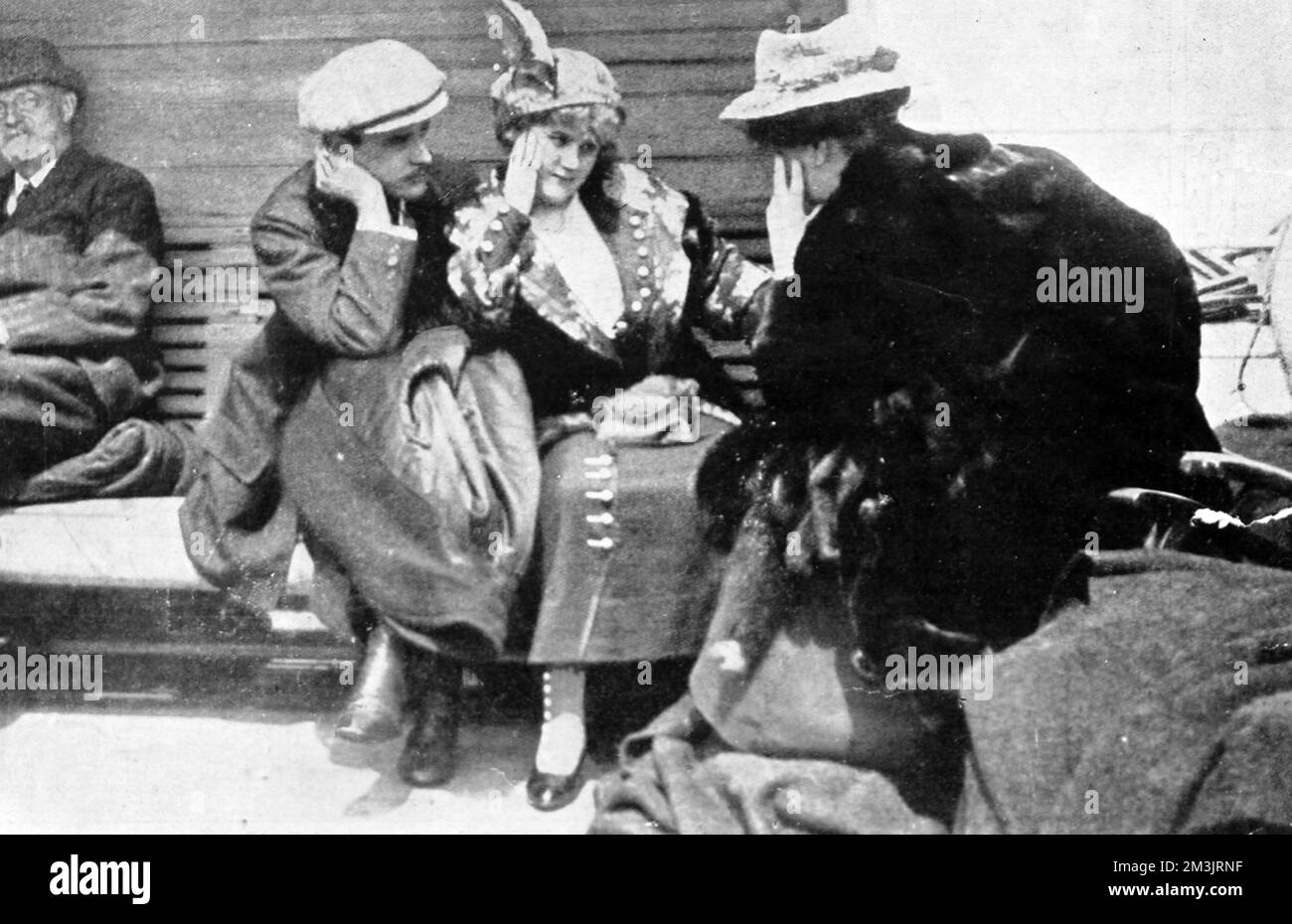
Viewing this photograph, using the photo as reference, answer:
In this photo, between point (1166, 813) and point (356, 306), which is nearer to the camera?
point (1166, 813)

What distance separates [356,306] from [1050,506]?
1.66m

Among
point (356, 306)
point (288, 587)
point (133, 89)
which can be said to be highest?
point (133, 89)

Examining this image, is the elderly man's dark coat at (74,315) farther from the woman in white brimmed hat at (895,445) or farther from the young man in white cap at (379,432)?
the woman in white brimmed hat at (895,445)

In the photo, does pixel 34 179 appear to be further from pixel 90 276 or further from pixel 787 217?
pixel 787 217

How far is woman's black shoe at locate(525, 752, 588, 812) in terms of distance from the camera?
453 cm

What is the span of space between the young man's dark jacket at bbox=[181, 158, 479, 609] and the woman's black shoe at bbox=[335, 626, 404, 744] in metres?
0.29

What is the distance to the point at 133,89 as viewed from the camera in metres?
4.96

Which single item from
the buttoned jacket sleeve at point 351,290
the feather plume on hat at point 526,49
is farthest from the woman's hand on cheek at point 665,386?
the feather plume on hat at point 526,49

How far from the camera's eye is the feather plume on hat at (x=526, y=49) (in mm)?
4621

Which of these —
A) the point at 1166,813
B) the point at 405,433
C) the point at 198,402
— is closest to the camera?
the point at 1166,813

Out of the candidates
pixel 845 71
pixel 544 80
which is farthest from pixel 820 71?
pixel 544 80

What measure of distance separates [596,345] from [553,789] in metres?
1.04

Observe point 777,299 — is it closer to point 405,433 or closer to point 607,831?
point 405,433
